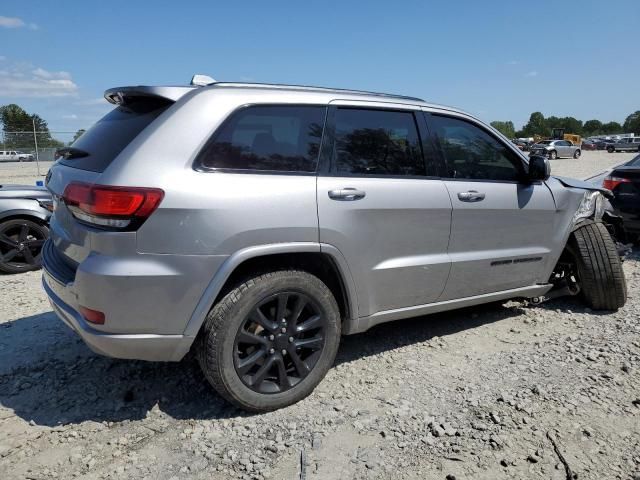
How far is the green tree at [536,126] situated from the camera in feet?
341

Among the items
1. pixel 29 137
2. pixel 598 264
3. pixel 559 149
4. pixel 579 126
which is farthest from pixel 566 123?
pixel 598 264

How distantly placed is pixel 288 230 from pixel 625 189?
20.8ft

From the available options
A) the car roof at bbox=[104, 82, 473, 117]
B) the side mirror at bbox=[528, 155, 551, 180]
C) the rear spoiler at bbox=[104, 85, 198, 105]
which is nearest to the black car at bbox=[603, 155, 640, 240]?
the side mirror at bbox=[528, 155, 551, 180]

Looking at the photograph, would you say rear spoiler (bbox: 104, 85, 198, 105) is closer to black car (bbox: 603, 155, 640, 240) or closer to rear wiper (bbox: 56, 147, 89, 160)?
rear wiper (bbox: 56, 147, 89, 160)

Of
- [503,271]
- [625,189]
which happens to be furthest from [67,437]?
[625,189]

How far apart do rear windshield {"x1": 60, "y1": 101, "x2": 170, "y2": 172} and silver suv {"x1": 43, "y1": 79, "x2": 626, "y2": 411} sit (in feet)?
0.04

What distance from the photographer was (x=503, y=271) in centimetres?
391

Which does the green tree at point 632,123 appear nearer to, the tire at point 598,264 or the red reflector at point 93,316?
the tire at point 598,264

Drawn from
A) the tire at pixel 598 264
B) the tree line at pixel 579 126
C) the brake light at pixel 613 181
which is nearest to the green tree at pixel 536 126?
the tree line at pixel 579 126

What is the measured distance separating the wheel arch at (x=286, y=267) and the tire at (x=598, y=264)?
8.28 feet

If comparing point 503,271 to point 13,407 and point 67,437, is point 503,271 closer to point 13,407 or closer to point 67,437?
point 67,437

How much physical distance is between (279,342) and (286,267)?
0.44 meters

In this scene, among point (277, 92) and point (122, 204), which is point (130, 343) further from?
point (277, 92)

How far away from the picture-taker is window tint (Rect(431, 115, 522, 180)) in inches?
143
